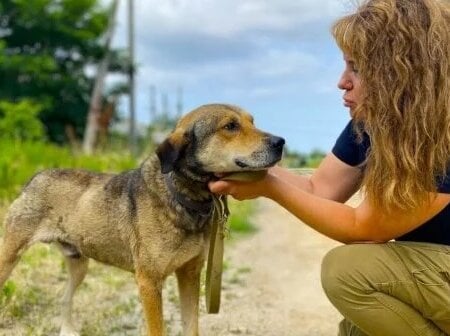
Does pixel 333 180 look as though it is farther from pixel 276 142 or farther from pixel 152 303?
pixel 152 303

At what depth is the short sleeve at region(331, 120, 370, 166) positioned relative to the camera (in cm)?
462

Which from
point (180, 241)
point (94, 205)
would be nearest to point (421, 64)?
point (180, 241)

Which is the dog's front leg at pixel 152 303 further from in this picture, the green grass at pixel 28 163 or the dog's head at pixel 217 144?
the green grass at pixel 28 163

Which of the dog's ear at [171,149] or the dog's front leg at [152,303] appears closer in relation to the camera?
the dog's ear at [171,149]

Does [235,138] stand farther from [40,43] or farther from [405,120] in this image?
[40,43]

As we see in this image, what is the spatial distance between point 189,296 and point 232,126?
3.96 feet

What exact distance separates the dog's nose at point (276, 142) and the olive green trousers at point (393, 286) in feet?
2.15

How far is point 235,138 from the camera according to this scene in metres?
4.43

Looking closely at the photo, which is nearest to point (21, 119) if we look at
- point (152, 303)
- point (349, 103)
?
point (152, 303)

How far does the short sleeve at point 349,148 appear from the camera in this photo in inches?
182

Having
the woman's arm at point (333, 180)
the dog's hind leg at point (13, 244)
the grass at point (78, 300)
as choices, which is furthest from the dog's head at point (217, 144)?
the grass at point (78, 300)

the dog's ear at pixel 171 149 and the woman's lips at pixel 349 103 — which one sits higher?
the woman's lips at pixel 349 103

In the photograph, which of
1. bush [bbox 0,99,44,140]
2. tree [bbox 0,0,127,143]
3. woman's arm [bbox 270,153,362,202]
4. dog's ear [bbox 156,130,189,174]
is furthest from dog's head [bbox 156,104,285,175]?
tree [bbox 0,0,127,143]

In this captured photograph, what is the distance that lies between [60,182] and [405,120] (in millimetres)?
2707
